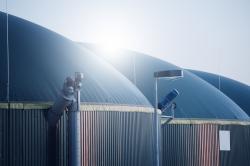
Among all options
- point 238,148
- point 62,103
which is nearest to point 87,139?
point 62,103

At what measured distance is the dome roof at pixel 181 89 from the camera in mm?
32750

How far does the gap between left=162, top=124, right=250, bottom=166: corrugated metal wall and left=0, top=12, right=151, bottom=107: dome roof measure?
5362 millimetres

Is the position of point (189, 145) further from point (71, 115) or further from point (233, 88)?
point (233, 88)

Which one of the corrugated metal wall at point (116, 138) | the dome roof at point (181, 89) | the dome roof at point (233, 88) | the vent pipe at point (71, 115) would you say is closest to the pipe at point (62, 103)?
the vent pipe at point (71, 115)

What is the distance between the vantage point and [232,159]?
3447 centimetres

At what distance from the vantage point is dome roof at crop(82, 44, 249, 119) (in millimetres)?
32750

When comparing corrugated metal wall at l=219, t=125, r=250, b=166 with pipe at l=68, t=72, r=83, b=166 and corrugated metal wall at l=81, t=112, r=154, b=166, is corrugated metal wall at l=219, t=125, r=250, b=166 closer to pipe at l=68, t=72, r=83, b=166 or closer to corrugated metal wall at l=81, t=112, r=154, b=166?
corrugated metal wall at l=81, t=112, r=154, b=166

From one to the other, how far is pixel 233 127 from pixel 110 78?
12.7m

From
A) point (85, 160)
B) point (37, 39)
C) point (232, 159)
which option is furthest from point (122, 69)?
point (85, 160)

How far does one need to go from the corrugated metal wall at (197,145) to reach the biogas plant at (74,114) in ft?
0.19

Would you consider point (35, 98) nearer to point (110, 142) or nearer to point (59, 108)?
point (59, 108)

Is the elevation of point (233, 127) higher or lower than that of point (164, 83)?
lower

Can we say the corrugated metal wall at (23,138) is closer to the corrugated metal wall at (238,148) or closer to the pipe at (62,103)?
the pipe at (62,103)

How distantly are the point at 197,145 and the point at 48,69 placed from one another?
1272 cm
